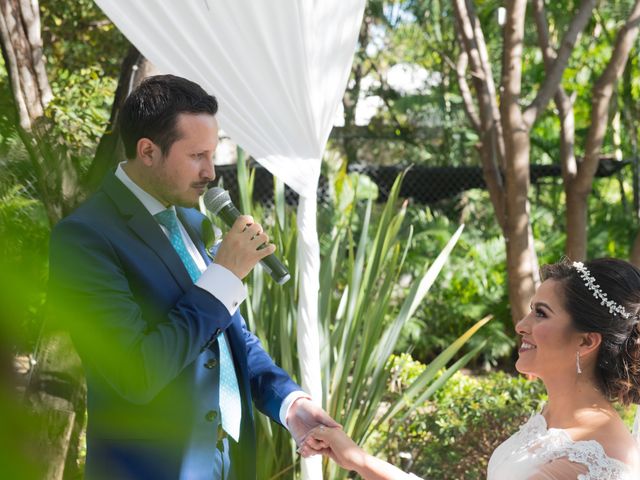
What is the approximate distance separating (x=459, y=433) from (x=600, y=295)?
2.11 meters

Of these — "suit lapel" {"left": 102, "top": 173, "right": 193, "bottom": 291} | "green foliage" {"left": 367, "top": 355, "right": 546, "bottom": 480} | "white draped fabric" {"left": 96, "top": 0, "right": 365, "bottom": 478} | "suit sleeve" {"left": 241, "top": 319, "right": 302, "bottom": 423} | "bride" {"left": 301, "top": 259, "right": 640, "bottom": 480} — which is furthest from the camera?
"green foliage" {"left": 367, "top": 355, "right": 546, "bottom": 480}

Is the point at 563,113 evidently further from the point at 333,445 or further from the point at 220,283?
the point at 220,283

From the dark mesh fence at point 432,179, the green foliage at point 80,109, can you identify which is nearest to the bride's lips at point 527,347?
the green foliage at point 80,109

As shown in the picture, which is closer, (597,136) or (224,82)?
(224,82)

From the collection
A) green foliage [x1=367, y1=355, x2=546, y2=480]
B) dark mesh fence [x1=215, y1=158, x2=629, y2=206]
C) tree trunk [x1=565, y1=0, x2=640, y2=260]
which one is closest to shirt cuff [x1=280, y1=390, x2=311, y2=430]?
green foliage [x1=367, y1=355, x2=546, y2=480]

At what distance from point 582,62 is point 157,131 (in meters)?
10.4

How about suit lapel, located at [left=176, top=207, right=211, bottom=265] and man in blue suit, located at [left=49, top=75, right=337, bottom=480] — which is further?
suit lapel, located at [left=176, top=207, right=211, bottom=265]

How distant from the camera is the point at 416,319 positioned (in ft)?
26.9

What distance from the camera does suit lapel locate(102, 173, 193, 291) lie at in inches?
66.2

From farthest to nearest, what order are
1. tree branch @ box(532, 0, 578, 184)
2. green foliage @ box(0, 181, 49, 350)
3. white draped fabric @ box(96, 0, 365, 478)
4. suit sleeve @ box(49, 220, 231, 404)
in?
tree branch @ box(532, 0, 578, 184) → white draped fabric @ box(96, 0, 365, 478) → suit sleeve @ box(49, 220, 231, 404) → green foliage @ box(0, 181, 49, 350)

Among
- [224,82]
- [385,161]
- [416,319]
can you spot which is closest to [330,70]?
[224,82]

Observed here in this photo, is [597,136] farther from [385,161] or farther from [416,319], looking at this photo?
[385,161]

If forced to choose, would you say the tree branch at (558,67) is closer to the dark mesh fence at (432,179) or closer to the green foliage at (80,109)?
the green foliage at (80,109)

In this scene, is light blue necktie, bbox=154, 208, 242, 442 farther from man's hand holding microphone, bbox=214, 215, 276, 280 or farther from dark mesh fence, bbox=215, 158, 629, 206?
dark mesh fence, bbox=215, 158, 629, 206
